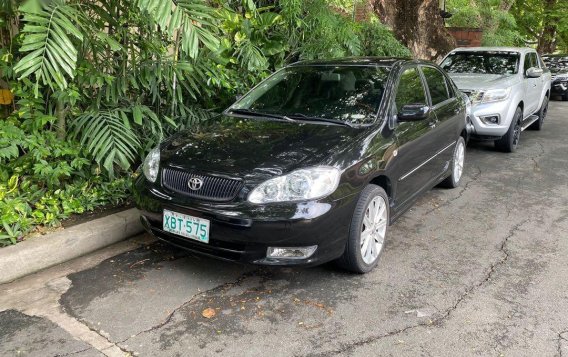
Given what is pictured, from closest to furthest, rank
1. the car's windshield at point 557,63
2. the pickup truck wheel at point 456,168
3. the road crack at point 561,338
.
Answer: the road crack at point 561,338
the pickup truck wheel at point 456,168
the car's windshield at point 557,63

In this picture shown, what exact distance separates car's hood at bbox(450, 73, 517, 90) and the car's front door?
2976mm

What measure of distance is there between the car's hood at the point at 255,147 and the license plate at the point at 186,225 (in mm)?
319

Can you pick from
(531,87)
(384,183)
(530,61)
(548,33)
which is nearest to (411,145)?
(384,183)

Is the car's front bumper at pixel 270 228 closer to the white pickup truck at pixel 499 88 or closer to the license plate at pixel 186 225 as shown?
the license plate at pixel 186 225

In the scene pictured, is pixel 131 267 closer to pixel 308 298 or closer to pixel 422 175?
pixel 308 298

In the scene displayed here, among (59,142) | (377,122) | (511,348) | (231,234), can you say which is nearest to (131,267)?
(231,234)

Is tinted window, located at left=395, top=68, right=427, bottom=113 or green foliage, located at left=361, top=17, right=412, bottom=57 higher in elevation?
green foliage, located at left=361, top=17, right=412, bottom=57

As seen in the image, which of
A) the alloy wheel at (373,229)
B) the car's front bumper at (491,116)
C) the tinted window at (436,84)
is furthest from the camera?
the car's front bumper at (491,116)

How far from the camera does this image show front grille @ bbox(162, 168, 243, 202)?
3.09 m

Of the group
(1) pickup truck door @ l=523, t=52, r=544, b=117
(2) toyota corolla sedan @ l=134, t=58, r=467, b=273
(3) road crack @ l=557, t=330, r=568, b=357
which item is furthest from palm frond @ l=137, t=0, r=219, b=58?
(1) pickup truck door @ l=523, t=52, r=544, b=117

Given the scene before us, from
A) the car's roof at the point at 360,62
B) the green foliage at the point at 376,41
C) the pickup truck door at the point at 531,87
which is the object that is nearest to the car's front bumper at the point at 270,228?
the car's roof at the point at 360,62

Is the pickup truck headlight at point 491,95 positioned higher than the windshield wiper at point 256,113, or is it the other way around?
the pickup truck headlight at point 491,95

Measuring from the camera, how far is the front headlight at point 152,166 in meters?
3.51

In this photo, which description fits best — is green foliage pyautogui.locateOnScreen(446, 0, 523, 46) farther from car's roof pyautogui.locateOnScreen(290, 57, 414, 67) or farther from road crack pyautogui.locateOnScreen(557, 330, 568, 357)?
road crack pyautogui.locateOnScreen(557, 330, 568, 357)
